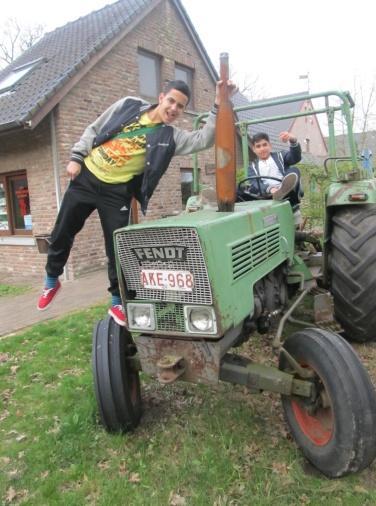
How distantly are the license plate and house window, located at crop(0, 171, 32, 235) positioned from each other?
7.15m

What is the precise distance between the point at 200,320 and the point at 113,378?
0.83 metres

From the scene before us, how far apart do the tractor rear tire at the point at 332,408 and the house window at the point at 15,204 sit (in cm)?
747

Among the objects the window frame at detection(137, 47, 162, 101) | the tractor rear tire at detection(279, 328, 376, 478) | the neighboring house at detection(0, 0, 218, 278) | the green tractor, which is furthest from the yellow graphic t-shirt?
the window frame at detection(137, 47, 162, 101)

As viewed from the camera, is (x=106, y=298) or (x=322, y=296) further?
(x=106, y=298)

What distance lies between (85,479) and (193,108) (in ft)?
34.8

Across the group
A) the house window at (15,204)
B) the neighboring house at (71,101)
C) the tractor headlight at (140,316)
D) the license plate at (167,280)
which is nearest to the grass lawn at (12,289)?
the neighboring house at (71,101)

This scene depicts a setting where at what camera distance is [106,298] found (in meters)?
6.42

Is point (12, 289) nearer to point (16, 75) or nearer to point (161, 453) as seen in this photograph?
point (16, 75)

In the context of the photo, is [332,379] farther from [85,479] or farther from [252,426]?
Result: [85,479]

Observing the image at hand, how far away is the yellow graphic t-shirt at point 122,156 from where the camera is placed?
2.90 m

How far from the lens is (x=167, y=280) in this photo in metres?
2.24

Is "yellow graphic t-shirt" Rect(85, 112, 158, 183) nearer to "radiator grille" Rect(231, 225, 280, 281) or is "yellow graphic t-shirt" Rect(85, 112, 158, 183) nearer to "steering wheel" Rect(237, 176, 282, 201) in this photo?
"radiator grille" Rect(231, 225, 280, 281)

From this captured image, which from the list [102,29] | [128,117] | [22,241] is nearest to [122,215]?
[128,117]

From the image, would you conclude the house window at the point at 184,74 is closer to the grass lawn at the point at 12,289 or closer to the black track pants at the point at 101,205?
the grass lawn at the point at 12,289
